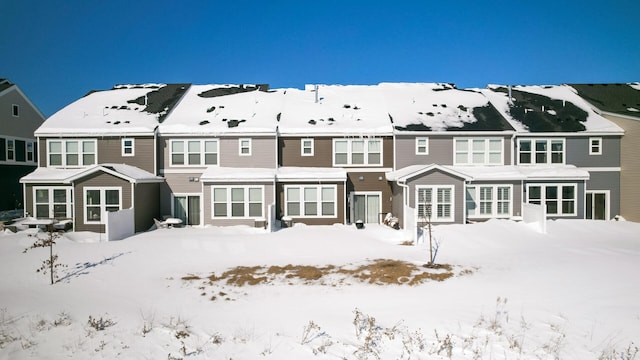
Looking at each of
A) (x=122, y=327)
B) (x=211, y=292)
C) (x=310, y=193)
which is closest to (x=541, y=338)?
(x=211, y=292)

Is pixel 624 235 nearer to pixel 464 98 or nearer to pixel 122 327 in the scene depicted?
pixel 464 98

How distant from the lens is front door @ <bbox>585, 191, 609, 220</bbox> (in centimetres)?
2141

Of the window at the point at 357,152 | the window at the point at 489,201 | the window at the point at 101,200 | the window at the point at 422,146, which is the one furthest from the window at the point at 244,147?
the window at the point at 489,201

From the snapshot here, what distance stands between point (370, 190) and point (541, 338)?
14.9 metres

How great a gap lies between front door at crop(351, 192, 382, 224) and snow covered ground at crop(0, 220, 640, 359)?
6.42m

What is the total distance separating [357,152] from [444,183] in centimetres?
588

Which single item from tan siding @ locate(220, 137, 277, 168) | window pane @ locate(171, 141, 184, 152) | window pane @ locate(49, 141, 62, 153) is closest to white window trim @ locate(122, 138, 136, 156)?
window pane @ locate(171, 141, 184, 152)

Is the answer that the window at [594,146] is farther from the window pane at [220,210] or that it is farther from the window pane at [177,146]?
the window pane at [177,146]

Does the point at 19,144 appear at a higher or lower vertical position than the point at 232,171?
higher

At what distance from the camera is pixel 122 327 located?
700cm

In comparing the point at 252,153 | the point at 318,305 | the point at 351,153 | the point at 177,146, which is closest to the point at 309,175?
the point at 351,153

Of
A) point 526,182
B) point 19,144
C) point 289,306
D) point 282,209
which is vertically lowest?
point 289,306

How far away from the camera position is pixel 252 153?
818 inches

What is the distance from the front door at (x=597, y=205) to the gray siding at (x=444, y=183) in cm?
1036
